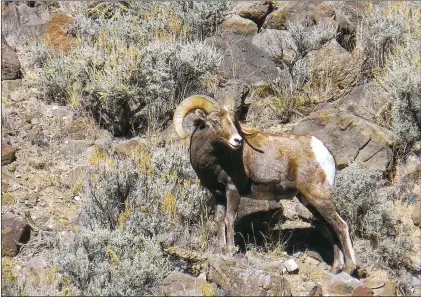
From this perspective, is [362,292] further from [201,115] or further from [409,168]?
[409,168]

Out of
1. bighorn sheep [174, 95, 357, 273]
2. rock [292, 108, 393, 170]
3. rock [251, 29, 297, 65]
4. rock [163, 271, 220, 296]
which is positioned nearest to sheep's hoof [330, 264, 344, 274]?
bighorn sheep [174, 95, 357, 273]

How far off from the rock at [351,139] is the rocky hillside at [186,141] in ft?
0.06

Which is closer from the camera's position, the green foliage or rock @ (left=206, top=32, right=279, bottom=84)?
the green foliage

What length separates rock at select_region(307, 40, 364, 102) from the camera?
11.8 meters

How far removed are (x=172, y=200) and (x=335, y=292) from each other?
2374mm

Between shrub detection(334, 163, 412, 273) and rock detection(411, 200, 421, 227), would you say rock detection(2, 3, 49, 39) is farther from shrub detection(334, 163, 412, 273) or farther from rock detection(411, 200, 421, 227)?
rock detection(411, 200, 421, 227)

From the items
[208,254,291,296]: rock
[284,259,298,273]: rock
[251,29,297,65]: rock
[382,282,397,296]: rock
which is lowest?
[284,259,298,273]: rock

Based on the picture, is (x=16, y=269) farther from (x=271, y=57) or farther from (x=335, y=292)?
(x=271, y=57)

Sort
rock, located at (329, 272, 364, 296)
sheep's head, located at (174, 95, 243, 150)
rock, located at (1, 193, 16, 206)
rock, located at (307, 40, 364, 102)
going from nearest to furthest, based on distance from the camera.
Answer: rock, located at (329, 272, 364, 296) < sheep's head, located at (174, 95, 243, 150) < rock, located at (1, 193, 16, 206) < rock, located at (307, 40, 364, 102)

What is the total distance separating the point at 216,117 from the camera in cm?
812

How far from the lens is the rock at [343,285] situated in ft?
24.4

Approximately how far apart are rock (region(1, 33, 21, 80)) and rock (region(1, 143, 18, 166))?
6.13 feet

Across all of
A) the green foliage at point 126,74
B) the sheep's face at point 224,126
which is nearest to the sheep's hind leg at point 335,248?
the sheep's face at point 224,126

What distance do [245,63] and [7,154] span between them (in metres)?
3.79
